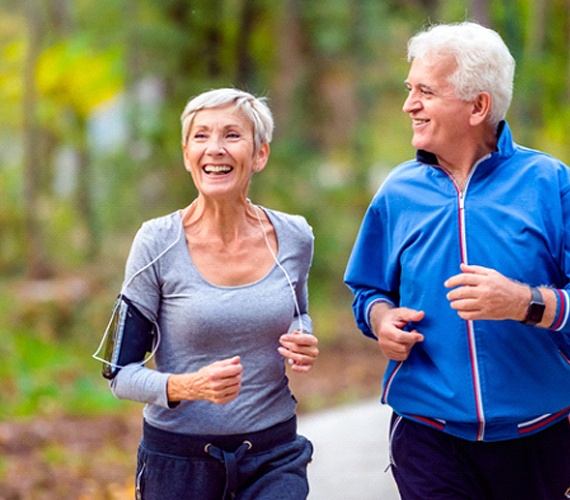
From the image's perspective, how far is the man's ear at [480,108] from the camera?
3.05 metres

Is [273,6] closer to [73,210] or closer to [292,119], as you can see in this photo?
[292,119]

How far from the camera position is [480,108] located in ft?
10.1

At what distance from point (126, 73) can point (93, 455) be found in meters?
5.83

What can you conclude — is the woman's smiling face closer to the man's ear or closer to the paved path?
the man's ear

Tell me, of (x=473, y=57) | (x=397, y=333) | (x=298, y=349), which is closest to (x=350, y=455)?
(x=397, y=333)

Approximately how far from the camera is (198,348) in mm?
2951

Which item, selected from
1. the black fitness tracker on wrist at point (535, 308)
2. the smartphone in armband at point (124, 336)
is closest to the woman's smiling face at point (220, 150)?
the smartphone in armband at point (124, 336)

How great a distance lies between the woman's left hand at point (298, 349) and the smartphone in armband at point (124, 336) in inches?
16.1

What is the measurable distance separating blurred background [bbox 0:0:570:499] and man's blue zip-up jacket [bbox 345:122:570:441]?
4969 mm

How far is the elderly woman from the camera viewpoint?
2.93 metres

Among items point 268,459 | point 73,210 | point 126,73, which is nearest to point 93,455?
point 268,459

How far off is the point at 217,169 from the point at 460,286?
79 centimetres

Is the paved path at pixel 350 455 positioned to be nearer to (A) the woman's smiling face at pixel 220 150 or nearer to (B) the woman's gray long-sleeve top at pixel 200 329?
(B) the woman's gray long-sleeve top at pixel 200 329

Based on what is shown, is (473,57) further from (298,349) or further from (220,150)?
(298,349)
